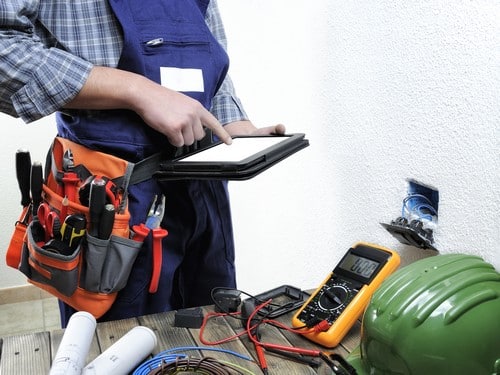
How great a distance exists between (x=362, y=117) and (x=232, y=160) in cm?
41

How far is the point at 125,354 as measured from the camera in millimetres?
674

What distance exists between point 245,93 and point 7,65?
3.29 ft

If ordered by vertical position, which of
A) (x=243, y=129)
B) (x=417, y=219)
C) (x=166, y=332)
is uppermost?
(x=243, y=129)

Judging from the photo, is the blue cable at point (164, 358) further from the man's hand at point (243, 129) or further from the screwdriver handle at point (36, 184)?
the man's hand at point (243, 129)

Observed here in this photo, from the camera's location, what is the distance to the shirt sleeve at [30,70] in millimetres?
717

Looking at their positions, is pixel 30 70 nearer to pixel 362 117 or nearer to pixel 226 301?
pixel 226 301

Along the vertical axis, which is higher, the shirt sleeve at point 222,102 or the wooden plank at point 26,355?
the shirt sleeve at point 222,102

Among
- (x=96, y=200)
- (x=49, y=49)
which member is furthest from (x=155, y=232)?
(x=49, y=49)

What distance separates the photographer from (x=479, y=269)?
0.66 meters

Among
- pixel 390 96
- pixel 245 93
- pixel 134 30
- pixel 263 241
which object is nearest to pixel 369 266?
pixel 390 96

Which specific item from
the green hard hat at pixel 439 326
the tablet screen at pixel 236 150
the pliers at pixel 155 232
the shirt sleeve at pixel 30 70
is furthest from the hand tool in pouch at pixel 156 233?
the green hard hat at pixel 439 326

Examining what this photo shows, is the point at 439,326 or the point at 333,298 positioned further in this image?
the point at 333,298

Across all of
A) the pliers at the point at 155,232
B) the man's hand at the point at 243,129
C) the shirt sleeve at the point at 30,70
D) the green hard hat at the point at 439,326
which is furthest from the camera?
the man's hand at the point at 243,129

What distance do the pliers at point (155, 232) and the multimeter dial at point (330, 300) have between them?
0.82ft
